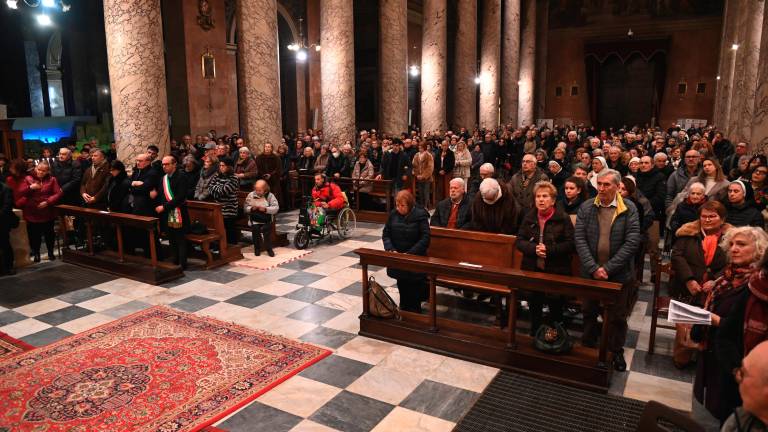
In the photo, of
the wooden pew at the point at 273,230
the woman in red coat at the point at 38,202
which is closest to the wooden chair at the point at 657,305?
the wooden pew at the point at 273,230

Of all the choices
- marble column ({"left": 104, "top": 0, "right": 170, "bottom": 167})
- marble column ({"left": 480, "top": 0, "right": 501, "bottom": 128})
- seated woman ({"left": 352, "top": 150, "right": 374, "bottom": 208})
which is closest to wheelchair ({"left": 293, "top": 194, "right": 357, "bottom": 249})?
seated woman ({"left": 352, "top": 150, "right": 374, "bottom": 208})

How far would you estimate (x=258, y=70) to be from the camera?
40.5ft

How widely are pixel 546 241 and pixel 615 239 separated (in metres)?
0.62

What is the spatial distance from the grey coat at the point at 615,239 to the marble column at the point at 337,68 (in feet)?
34.4

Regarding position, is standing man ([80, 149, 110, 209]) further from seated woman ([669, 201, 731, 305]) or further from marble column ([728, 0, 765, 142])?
marble column ([728, 0, 765, 142])

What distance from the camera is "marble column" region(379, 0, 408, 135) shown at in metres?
16.7

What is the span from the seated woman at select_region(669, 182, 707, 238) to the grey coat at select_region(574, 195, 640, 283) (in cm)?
188

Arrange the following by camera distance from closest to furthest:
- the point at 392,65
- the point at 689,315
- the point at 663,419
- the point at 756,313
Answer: the point at 663,419 → the point at 756,313 → the point at 689,315 → the point at 392,65

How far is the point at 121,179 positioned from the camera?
8.88 meters

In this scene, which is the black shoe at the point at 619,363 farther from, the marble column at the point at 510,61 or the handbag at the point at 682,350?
the marble column at the point at 510,61

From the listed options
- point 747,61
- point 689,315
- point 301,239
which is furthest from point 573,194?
point 747,61

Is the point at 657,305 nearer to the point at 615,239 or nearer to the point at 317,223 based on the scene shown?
the point at 615,239

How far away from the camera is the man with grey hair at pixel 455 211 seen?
6719 mm

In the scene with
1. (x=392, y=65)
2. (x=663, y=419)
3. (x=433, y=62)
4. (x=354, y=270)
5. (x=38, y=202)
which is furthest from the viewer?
(x=433, y=62)
